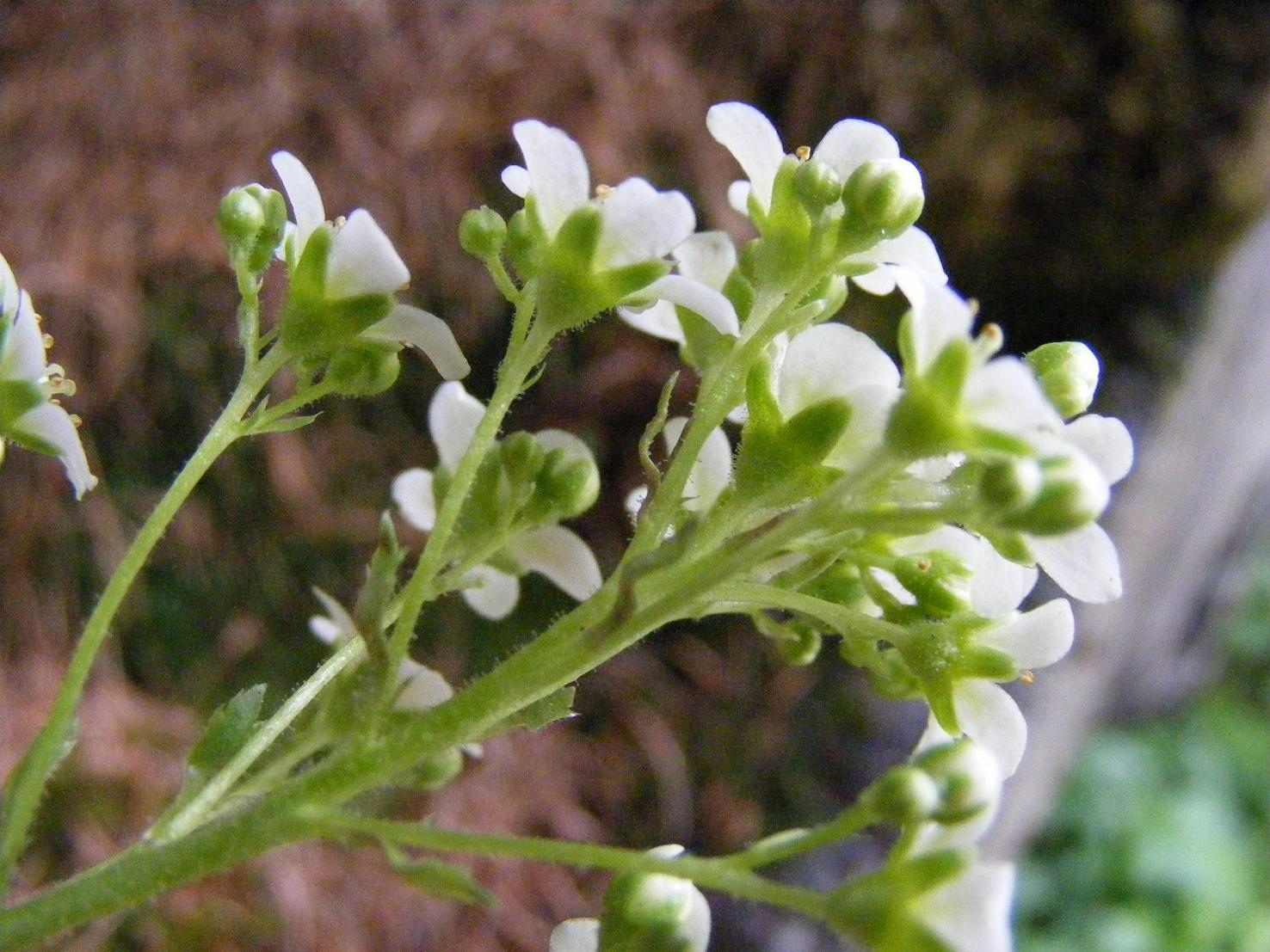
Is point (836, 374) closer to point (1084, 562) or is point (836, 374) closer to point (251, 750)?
point (1084, 562)

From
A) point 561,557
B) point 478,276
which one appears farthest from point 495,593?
point 478,276

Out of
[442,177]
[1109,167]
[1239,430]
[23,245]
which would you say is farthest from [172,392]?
[1239,430]

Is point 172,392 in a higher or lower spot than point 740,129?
lower

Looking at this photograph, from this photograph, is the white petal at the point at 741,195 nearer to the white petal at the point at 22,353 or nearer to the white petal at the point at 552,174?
the white petal at the point at 552,174

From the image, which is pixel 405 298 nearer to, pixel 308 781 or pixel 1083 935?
pixel 308 781

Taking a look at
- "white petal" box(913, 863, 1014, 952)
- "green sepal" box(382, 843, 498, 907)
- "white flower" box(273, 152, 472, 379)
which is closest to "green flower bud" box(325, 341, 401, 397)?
"white flower" box(273, 152, 472, 379)

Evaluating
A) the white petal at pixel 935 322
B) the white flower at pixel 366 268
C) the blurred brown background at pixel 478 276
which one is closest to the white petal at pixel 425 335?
the white flower at pixel 366 268
